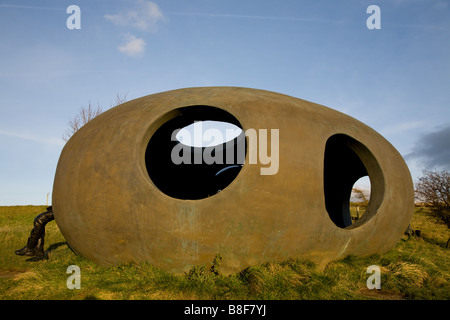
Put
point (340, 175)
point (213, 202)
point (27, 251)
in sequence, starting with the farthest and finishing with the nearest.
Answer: point (340, 175), point (27, 251), point (213, 202)

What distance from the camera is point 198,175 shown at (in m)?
11.5

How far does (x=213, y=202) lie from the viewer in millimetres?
4645

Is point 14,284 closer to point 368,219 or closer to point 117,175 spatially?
point 117,175

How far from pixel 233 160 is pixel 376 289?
293 inches

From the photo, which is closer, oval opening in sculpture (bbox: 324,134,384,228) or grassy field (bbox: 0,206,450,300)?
grassy field (bbox: 0,206,450,300)

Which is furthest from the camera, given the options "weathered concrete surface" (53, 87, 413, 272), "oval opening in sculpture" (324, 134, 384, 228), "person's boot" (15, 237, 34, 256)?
"oval opening in sculpture" (324, 134, 384, 228)

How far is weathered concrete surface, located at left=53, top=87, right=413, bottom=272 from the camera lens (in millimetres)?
4672

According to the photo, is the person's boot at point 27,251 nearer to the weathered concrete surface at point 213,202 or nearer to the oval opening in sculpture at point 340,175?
the weathered concrete surface at point 213,202

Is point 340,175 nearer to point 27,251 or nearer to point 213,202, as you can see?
point 213,202

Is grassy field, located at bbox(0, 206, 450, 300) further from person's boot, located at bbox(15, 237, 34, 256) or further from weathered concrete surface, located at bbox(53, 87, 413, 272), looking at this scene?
person's boot, located at bbox(15, 237, 34, 256)

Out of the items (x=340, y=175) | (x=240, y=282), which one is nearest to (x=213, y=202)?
(x=240, y=282)

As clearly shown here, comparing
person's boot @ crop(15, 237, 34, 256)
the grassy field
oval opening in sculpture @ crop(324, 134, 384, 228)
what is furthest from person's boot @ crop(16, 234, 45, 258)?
oval opening in sculpture @ crop(324, 134, 384, 228)

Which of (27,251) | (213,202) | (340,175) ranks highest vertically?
(340,175)

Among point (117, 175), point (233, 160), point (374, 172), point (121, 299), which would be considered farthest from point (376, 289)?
point (233, 160)
